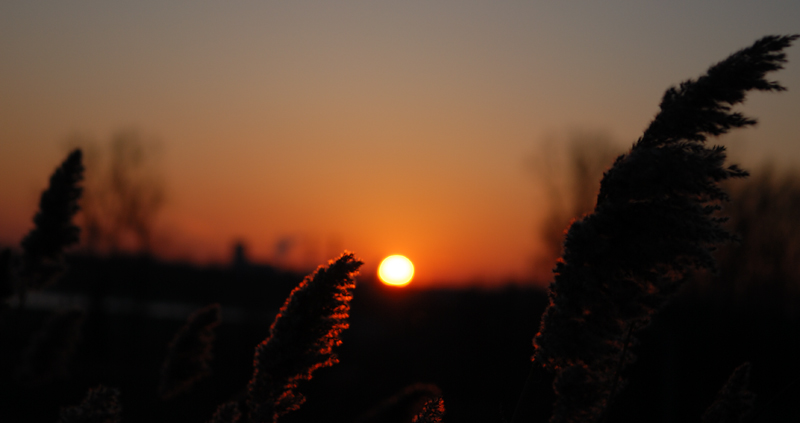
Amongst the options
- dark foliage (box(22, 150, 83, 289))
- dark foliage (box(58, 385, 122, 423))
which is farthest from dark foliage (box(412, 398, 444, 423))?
dark foliage (box(22, 150, 83, 289))

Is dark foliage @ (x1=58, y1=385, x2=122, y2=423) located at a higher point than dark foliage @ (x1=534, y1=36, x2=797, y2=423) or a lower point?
lower

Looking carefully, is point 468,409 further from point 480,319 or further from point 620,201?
point 620,201

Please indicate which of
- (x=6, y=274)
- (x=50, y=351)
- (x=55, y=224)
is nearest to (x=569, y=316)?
(x=55, y=224)

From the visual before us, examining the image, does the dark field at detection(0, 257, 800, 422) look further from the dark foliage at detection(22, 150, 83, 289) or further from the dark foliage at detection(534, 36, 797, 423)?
the dark foliage at detection(534, 36, 797, 423)

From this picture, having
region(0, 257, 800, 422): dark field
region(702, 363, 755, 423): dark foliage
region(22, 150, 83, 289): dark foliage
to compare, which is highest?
region(22, 150, 83, 289): dark foliage

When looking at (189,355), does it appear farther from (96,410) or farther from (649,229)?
(649,229)

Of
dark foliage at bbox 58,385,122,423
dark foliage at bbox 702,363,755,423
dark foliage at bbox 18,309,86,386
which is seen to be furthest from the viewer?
dark foliage at bbox 18,309,86,386

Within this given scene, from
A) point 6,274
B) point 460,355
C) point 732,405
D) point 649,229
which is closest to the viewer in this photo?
point 649,229
